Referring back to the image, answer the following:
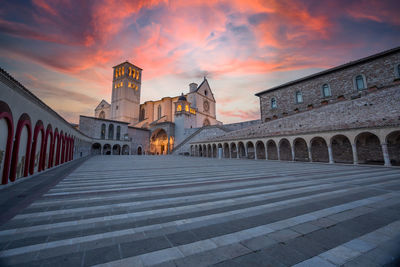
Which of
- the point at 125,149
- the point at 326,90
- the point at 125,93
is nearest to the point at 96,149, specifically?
the point at 125,149

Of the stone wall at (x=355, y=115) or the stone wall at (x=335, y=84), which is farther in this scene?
the stone wall at (x=335, y=84)

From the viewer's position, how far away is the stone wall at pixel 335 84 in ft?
62.1

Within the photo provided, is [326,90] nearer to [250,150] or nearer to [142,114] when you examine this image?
[250,150]

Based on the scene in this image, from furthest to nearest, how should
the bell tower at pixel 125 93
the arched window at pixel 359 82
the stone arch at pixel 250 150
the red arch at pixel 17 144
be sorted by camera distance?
the bell tower at pixel 125 93, the stone arch at pixel 250 150, the arched window at pixel 359 82, the red arch at pixel 17 144

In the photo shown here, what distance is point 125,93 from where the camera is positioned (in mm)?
51750

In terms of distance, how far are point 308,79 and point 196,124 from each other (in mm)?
27916

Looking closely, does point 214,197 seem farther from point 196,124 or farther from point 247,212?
point 196,124

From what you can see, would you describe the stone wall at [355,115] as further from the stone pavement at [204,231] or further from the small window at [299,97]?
the stone pavement at [204,231]

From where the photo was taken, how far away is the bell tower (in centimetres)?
5194

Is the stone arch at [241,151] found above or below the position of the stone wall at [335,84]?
below

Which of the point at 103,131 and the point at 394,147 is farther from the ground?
the point at 103,131

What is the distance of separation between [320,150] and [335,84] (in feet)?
33.5

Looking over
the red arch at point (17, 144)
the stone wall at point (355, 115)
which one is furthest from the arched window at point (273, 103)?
the red arch at point (17, 144)

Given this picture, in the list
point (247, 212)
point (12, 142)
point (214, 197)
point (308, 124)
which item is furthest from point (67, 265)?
point (308, 124)
